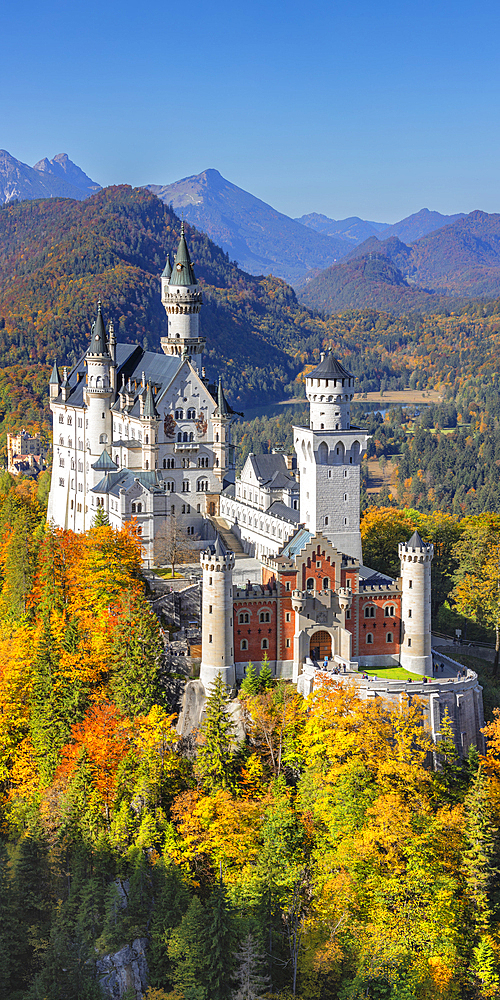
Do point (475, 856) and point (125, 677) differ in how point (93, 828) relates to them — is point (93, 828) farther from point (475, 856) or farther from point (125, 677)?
point (475, 856)

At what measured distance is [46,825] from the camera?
217 feet

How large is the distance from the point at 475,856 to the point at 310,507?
23603 mm

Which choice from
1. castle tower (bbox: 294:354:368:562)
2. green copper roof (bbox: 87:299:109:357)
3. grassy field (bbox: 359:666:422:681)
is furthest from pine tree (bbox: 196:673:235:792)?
green copper roof (bbox: 87:299:109:357)

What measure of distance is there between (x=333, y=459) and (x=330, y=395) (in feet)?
13.2

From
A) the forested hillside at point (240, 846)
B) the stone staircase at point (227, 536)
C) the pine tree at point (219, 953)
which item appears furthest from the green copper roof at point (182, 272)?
the pine tree at point (219, 953)

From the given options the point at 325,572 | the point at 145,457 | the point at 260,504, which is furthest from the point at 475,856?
the point at 145,457

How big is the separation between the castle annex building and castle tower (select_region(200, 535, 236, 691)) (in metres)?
21.0

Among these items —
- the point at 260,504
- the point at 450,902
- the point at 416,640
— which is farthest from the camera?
the point at 260,504

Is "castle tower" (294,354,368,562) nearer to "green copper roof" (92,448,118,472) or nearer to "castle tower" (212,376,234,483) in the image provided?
"castle tower" (212,376,234,483)

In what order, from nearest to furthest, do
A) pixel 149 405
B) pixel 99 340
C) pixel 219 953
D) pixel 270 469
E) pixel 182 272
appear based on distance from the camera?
1. pixel 219 953
2. pixel 149 405
3. pixel 270 469
4. pixel 99 340
5. pixel 182 272

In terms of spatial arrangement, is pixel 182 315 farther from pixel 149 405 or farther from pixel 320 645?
pixel 320 645

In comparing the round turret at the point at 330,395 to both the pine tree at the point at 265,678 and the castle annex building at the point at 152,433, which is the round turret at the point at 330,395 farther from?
the castle annex building at the point at 152,433

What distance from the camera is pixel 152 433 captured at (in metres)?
94.2

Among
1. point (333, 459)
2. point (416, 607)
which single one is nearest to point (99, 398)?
point (333, 459)
